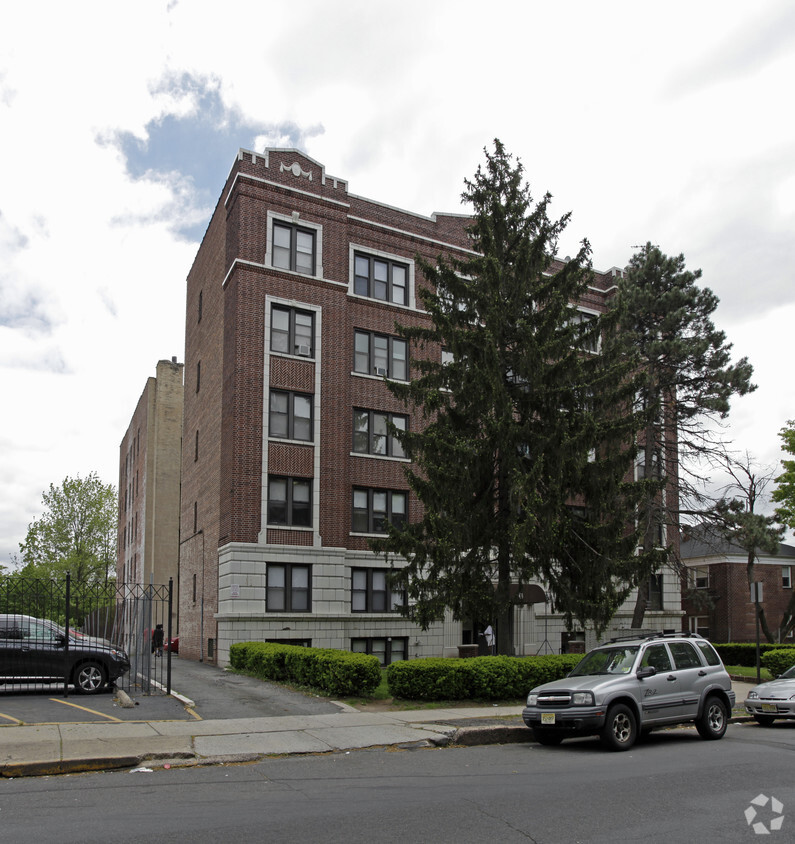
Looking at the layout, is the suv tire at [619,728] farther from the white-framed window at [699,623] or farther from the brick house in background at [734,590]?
the white-framed window at [699,623]

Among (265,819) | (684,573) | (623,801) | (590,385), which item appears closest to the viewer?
(265,819)

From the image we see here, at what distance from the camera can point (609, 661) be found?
44.9 ft

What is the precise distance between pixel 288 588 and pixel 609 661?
15.7 m

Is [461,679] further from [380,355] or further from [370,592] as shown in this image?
[380,355]

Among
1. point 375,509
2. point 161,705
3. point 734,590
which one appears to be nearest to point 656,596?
point 734,590

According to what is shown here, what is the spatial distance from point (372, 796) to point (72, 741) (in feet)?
17.2

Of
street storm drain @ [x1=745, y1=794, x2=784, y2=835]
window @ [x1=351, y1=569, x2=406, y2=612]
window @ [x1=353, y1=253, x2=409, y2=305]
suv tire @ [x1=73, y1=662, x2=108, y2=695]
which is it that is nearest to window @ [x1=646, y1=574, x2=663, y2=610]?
window @ [x1=351, y1=569, x2=406, y2=612]

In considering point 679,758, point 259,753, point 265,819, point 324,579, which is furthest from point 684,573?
point 265,819

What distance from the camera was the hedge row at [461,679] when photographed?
1734 centimetres

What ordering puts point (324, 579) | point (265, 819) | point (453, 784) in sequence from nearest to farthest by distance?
point (265, 819) → point (453, 784) → point (324, 579)

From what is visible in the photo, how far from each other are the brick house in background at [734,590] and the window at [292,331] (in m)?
27.4

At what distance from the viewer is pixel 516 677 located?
58.2ft

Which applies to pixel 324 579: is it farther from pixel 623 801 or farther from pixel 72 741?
pixel 623 801

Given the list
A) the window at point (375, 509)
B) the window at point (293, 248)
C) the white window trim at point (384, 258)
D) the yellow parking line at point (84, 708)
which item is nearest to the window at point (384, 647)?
the window at point (375, 509)
